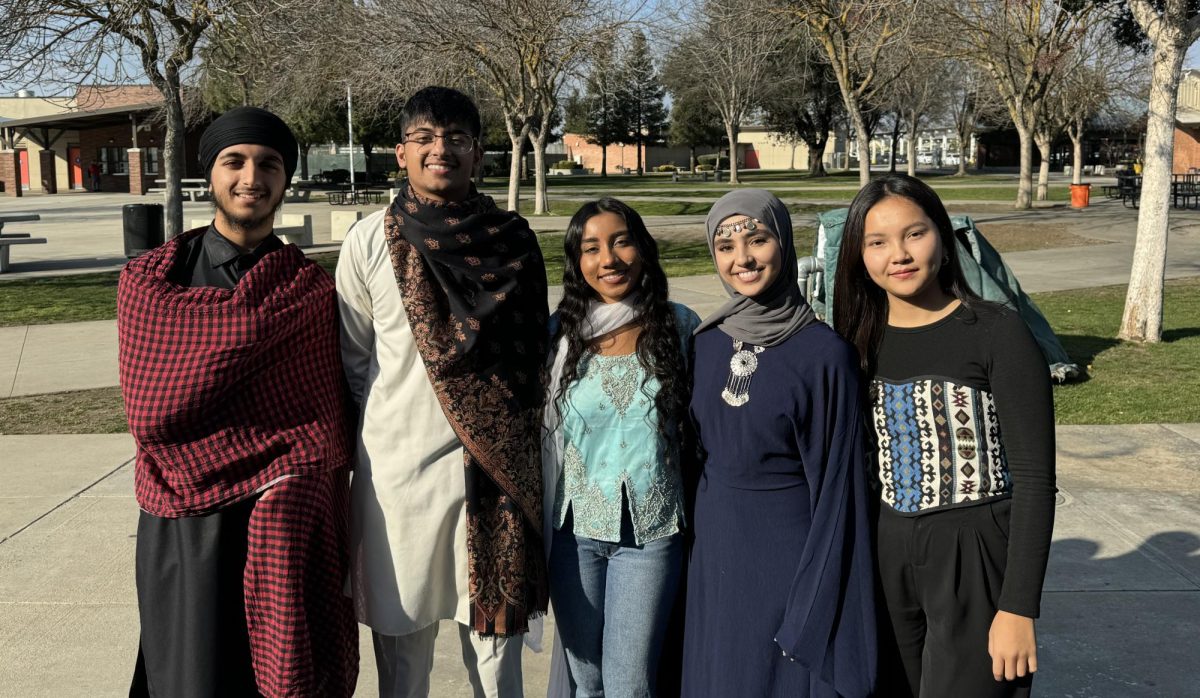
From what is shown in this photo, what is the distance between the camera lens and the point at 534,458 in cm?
269

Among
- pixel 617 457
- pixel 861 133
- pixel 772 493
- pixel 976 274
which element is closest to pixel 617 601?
pixel 617 457

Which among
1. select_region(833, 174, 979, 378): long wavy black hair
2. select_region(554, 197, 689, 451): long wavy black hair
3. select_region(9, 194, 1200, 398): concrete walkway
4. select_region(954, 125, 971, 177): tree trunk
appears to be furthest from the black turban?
select_region(954, 125, 971, 177): tree trunk

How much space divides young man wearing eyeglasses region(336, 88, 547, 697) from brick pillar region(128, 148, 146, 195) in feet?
148

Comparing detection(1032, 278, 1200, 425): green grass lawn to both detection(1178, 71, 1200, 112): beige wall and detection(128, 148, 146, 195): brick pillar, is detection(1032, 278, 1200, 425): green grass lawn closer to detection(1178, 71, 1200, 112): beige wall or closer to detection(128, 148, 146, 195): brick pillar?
detection(128, 148, 146, 195): brick pillar

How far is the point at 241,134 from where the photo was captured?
2.55m

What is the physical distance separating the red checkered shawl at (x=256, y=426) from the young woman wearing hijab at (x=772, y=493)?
2.89ft

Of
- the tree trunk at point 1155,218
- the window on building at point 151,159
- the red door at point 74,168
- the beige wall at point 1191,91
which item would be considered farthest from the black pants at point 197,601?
the beige wall at point 1191,91

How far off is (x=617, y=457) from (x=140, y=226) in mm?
17369

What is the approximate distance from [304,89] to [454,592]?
75.4ft

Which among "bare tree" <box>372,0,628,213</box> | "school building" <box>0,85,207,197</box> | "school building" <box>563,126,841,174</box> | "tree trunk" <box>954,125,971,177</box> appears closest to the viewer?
"bare tree" <box>372,0,628,213</box>

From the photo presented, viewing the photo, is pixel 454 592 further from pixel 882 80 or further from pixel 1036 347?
pixel 882 80

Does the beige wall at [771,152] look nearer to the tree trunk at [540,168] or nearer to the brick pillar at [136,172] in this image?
the brick pillar at [136,172]

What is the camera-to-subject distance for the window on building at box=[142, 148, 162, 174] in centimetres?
4684

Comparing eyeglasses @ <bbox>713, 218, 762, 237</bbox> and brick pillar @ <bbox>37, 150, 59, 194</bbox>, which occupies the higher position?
brick pillar @ <bbox>37, 150, 59, 194</bbox>
